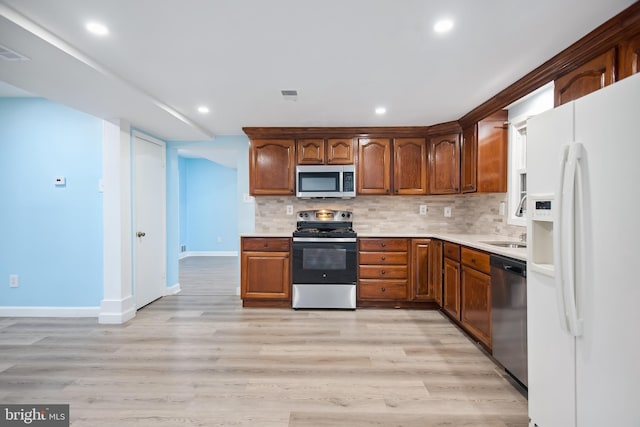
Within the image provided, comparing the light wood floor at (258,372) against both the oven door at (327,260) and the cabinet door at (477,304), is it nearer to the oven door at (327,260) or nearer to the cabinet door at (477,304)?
the cabinet door at (477,304)

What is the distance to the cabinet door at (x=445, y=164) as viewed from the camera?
370 cm

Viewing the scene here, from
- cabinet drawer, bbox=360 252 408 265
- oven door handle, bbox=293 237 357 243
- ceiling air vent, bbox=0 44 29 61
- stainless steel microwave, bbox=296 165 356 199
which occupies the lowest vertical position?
cabinet drawer, bbox=360 252 408 265

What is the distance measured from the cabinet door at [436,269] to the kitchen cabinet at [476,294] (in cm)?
52

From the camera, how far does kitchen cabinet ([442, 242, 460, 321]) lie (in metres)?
3.05

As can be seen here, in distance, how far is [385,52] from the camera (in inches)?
82.0

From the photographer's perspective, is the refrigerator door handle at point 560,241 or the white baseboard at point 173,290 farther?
the white baseboard at point 173,290

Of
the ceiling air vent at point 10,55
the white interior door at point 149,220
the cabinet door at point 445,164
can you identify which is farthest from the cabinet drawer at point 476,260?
the white interior door at point 149,220

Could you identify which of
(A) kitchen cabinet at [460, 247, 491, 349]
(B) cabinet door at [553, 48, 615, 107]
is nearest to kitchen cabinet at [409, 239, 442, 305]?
(A) kitchen cabinet at [460, 247, 491, 349]

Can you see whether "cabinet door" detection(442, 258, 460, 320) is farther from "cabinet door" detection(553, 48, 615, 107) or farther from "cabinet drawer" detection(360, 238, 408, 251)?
"cabinet door" detection(553, 48, 615, 107)

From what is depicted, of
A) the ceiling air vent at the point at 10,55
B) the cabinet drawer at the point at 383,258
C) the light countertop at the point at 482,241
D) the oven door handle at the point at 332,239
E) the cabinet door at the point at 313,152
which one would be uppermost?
the ceiling air vent at the point at 10,55

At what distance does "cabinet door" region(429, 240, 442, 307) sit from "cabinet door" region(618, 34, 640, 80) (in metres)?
2.13

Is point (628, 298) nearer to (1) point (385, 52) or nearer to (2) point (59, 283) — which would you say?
(1) point (385, 52)

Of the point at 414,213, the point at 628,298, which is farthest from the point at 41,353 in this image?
the point at 414,213

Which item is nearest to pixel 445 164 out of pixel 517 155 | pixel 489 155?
pixel 489 155
